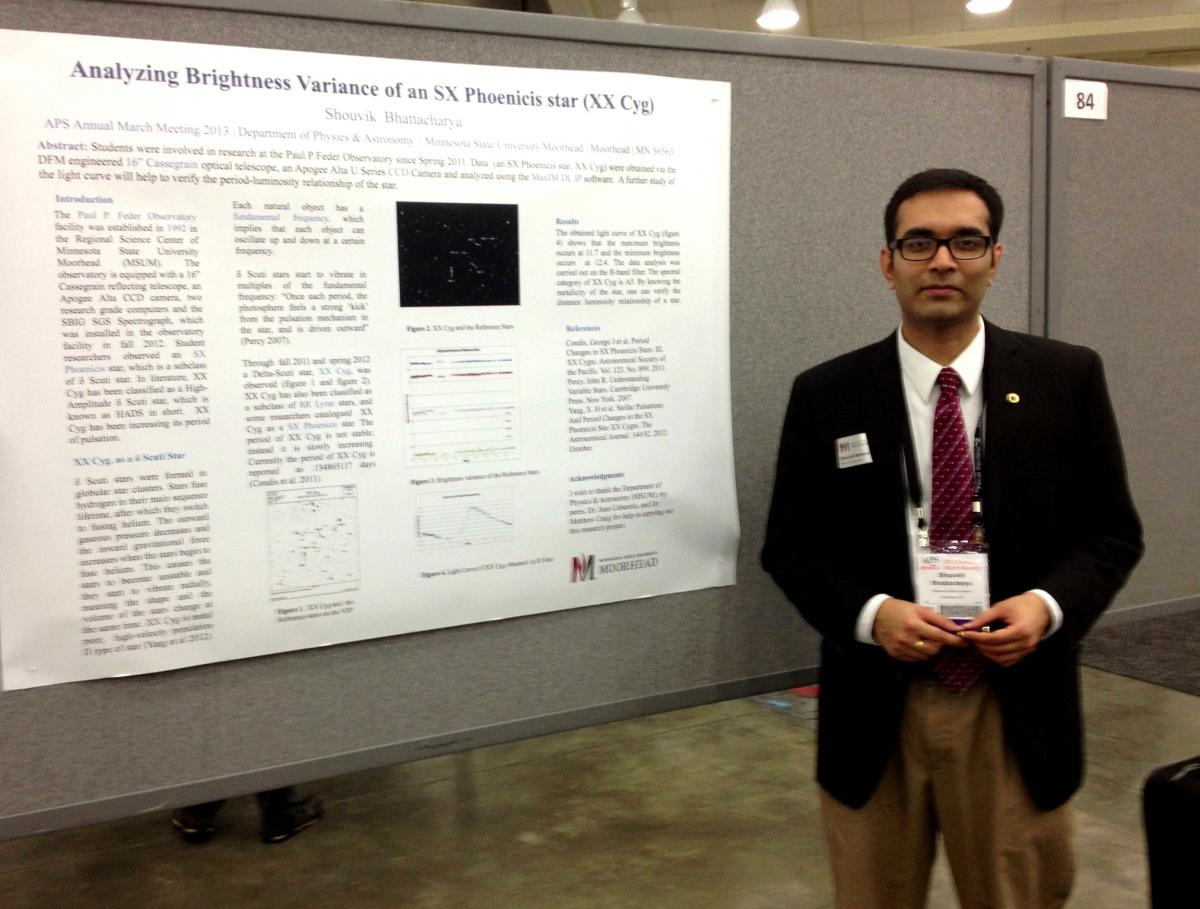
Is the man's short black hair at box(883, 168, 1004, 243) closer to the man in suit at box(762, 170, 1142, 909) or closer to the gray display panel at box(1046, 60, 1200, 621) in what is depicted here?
the man in suit at box(762, 170, 1142, 909)

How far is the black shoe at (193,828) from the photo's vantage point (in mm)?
2152

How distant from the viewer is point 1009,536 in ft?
3.67

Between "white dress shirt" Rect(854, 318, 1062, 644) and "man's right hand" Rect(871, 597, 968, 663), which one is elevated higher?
"white dress shirt" Rect(854, 318, 1062, 644)

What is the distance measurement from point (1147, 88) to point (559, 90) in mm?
1145

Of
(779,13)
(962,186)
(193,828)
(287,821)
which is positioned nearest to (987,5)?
(779,13)

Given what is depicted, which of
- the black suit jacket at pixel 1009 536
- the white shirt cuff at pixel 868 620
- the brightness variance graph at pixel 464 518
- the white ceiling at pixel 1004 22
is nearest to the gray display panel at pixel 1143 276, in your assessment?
the black suit jacket at pixel 1009 536

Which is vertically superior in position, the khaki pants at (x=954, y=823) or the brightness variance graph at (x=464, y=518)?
the brightness variance graph at (x=464, y=518)

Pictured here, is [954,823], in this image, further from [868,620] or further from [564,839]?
[564,839]

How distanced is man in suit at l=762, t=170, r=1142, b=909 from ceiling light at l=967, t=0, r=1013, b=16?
16.5 ft

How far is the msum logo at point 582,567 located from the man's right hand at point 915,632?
17.5 inches

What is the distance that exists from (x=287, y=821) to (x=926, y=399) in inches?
73.8

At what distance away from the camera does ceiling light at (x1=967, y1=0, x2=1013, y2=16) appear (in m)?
5.20

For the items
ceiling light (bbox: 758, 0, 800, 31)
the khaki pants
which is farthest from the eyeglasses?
ceiling light (bbox: 758, 0, 800, 31)

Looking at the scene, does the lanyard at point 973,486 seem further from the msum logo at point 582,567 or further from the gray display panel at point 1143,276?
the gray display panel at point 1143,276
